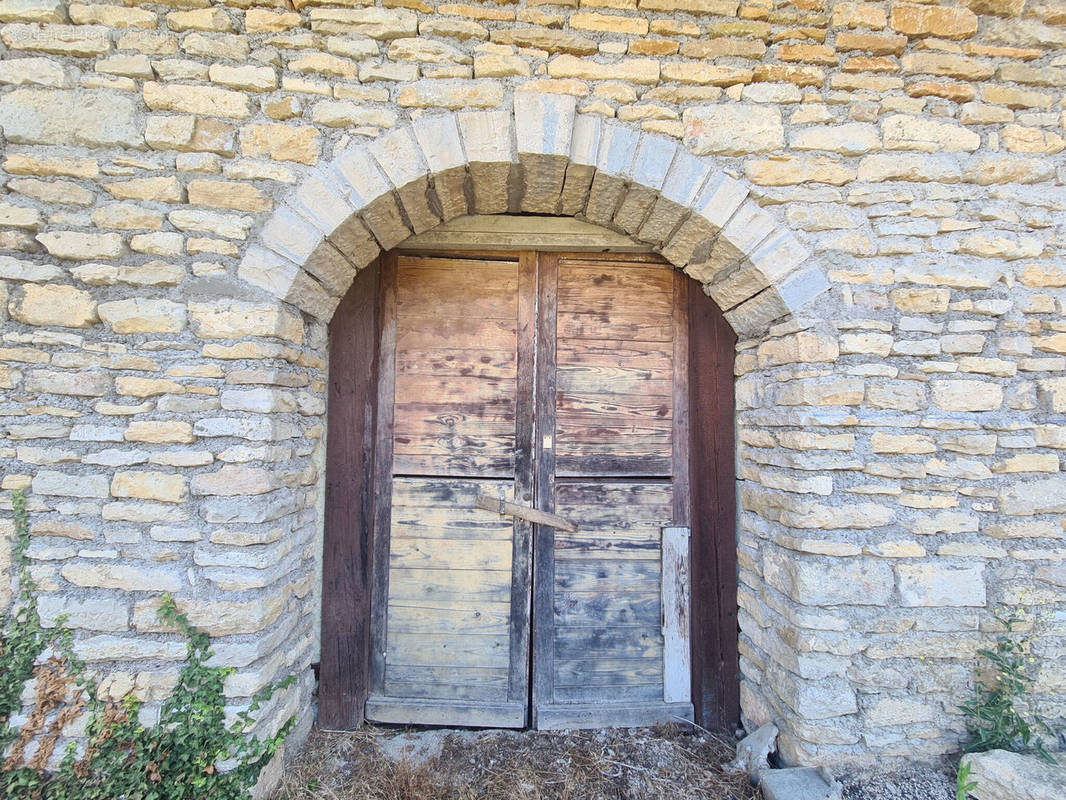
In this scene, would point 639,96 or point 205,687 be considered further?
point 639,96

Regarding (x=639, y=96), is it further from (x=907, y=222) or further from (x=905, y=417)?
(x=905, y=417)

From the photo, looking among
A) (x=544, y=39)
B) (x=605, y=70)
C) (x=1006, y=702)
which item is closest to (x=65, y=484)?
(x=544, y=39)

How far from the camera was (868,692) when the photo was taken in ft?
6.55

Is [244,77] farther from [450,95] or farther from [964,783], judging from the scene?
[964,783]

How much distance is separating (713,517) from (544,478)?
0.89 m

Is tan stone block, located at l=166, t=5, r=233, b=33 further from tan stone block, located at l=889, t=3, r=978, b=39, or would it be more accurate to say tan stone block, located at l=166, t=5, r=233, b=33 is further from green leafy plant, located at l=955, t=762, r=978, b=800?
green leafy plant, located at l=955, t=762, r=978, b=800

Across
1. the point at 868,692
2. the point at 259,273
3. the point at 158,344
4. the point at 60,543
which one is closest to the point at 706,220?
the point at 259,273

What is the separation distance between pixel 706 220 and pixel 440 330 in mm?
1361

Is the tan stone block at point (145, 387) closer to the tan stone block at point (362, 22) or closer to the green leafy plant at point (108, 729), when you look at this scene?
the green leafy plant at point (108, 729)

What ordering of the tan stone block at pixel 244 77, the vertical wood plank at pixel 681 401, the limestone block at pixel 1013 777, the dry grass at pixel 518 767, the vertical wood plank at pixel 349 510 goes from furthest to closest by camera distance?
the vertical wood plank at pixel 681 401 → the vertical wood plank at pixel 349 510 → the dry grass at pixel 518 767 → the tan stone block at pixel 244 77 → the limestone block at pixel 1013 777

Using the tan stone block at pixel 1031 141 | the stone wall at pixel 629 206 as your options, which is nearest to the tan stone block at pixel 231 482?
the stone wall at pixel 629 206

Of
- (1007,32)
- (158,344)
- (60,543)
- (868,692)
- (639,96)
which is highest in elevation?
(1007,32)

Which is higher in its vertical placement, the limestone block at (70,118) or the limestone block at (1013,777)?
the limestone block at (70,118)

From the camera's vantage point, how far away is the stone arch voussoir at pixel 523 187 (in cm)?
198
